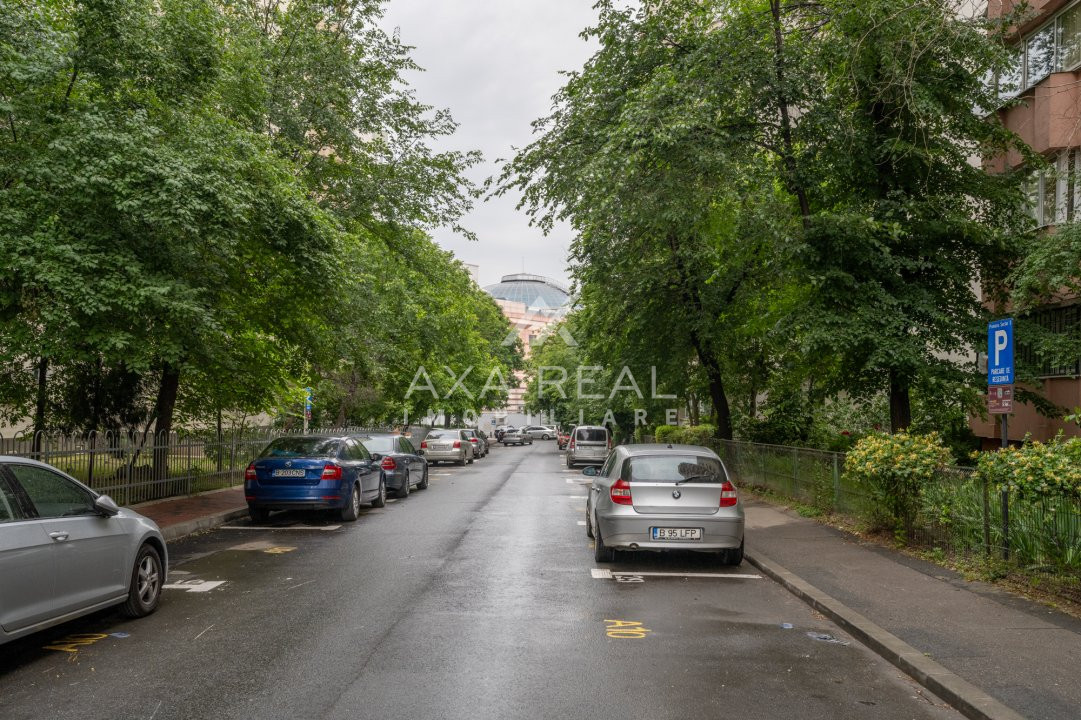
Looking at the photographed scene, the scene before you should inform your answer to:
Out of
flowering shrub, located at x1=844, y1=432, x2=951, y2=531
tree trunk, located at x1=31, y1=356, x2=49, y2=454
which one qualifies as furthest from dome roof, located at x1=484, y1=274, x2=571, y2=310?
flowering shrub, located at x1=844, y1=432, x2=951, y2=531

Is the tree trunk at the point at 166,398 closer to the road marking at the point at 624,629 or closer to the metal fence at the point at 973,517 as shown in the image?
the road marking at the point at 624,629

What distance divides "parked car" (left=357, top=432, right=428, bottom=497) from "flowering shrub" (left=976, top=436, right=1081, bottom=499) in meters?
12.1

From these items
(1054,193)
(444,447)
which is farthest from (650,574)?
(444,447)

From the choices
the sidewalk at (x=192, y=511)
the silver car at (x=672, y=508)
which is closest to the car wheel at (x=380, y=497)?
the sidewalk at (x=192, y=511)

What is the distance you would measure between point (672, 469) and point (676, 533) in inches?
30.5

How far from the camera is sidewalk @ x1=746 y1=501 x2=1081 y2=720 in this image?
530 centimetres

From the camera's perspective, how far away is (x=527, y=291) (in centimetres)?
16188

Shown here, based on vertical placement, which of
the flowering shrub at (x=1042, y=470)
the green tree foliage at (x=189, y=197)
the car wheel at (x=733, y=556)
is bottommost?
the car wheel at (x=733, y=556)

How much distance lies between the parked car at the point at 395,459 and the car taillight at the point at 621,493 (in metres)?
8.52

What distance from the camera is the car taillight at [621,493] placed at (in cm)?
988

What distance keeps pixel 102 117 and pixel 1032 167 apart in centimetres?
1532

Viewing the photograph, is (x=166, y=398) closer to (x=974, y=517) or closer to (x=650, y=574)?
(x=650, y=574)

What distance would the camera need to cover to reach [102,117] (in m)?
10.9

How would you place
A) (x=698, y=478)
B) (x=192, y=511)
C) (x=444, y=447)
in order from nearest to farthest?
1. (x=698, y=478)
2. (x=192, y=511)
3. (x=444, y=447)
